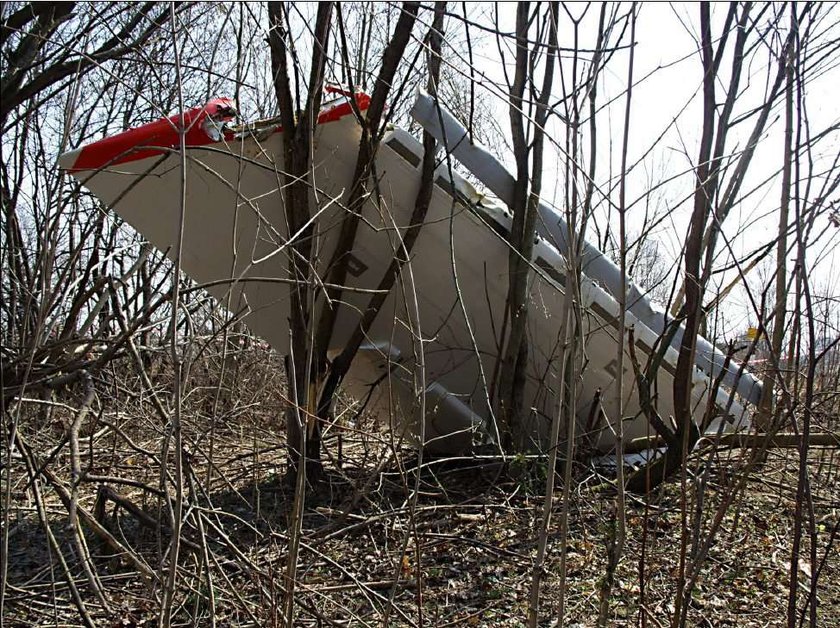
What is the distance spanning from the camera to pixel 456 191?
450 cm

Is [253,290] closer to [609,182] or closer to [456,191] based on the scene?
[456,191]

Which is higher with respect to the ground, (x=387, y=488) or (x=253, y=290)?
(x=253, y=290)

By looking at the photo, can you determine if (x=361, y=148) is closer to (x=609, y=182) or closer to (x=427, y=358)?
(x=427, y=358)

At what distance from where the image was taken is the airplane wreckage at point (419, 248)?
4.38m

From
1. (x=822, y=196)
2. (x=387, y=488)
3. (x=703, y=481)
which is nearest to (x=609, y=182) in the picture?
(x=822, y=196)

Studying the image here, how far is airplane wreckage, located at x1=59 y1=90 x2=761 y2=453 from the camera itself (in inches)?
172

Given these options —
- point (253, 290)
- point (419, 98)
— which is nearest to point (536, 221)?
point (419, 98)

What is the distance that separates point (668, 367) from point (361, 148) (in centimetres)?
200

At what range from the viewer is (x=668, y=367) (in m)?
4.43

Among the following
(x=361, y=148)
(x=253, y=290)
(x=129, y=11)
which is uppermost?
(x=129, y=11)

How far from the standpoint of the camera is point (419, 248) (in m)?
4.64

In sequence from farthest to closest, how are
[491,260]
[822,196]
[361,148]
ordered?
[491,260] → [361,148] → [822,196]

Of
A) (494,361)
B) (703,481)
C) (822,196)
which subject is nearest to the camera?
(822,196)

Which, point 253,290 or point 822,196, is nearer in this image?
point 822,196
